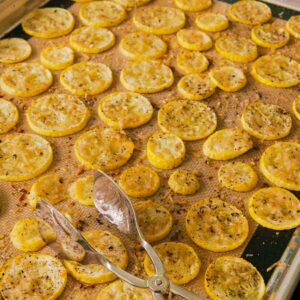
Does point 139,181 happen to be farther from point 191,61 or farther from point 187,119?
point 191,61

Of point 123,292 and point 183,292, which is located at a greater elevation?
point 183,292

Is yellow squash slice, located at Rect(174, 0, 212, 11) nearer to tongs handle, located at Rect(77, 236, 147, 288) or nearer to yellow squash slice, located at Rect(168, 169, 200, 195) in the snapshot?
yellow squash slice, located at Rect(168, 169, 200, 195)

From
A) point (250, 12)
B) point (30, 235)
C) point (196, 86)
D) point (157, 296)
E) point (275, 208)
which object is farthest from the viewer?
point (250, 12)

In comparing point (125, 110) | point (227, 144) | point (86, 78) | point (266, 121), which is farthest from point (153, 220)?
point (86, 78)

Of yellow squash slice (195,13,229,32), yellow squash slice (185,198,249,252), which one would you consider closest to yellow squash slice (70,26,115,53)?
yellow squash slice (195,13,229,32)

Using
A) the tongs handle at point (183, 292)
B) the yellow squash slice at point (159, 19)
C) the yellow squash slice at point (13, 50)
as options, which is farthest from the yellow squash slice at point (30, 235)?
the yellow squash slice at point (159, 19)

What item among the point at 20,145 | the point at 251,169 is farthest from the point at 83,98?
the point at 251,169

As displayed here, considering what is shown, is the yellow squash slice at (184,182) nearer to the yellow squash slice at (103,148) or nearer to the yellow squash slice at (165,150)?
the yellow squash slice at (165,150)
